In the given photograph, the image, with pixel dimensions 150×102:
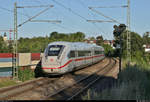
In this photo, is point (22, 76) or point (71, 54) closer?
point (22, 76)

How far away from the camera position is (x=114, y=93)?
21.8ft

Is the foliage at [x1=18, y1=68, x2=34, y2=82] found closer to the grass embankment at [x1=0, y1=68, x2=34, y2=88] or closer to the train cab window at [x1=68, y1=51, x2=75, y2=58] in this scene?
the grass embankment at [x1=0, y1=68, x2=34, y2=88]

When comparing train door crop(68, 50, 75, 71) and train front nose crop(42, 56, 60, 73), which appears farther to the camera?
train door crop(68, 50, 75, 71)

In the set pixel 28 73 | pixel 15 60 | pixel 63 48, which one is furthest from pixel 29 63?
pixel 63 48

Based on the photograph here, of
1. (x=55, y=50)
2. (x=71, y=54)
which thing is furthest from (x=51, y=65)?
(x=71, y=54)

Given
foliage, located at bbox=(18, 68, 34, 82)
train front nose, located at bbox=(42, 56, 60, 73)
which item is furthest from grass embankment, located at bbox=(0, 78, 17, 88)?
train front nose, located at bbox=(42, 56, 60, 73)

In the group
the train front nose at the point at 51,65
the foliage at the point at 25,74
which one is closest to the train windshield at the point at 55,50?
the train front nose at the point at 51,65

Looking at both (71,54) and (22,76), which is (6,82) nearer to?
(22,76)

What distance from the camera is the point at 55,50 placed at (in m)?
16.7

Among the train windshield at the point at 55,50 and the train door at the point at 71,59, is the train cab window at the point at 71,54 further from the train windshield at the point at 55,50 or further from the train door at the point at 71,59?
the train windshield at the point at 55,50

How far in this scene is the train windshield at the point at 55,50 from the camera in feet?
54.1

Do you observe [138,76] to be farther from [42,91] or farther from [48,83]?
[48,83]

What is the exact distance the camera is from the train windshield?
1650 centimetres

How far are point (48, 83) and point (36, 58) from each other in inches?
273
